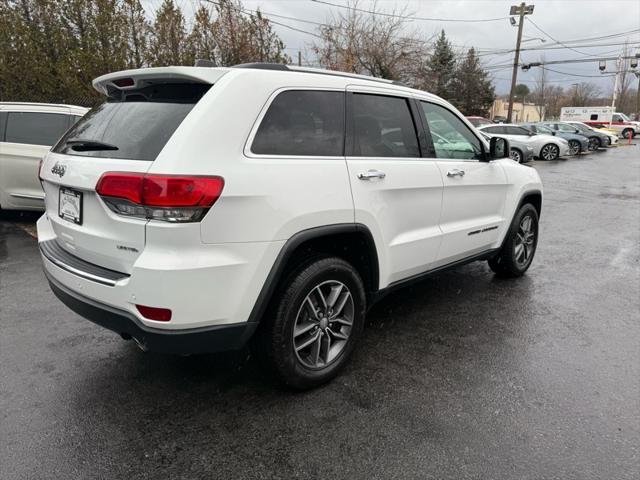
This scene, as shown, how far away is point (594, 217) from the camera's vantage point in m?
8.60

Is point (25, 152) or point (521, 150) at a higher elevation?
point (25, 152)

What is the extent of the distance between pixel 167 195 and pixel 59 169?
1005 millimetres

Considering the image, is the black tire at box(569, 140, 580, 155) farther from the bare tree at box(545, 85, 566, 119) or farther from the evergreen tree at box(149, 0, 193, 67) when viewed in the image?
the bare tree at box(545, 85, 566, 119)

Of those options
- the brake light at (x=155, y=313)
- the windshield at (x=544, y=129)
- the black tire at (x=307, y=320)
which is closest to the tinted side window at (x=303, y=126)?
the black tire at (x=307, y=320)

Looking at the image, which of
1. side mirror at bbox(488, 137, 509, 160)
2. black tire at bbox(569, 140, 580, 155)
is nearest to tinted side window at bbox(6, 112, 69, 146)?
side mirror at bbox(488, 137, 509, 160)

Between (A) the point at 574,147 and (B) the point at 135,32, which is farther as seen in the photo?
(A) the point at 574,147

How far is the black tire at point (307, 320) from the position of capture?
259 cm

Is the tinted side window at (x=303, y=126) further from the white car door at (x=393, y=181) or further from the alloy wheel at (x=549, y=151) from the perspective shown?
the alloy wheel at (x=549, y=151)

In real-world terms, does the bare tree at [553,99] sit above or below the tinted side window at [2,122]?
above

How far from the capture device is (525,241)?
5039 mm

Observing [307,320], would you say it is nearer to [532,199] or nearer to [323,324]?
[323,324]

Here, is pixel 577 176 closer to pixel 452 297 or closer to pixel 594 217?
pixel 594 217

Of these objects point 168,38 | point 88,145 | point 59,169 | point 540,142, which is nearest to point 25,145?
point 59,169

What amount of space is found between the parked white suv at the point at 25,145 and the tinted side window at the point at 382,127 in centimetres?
555
